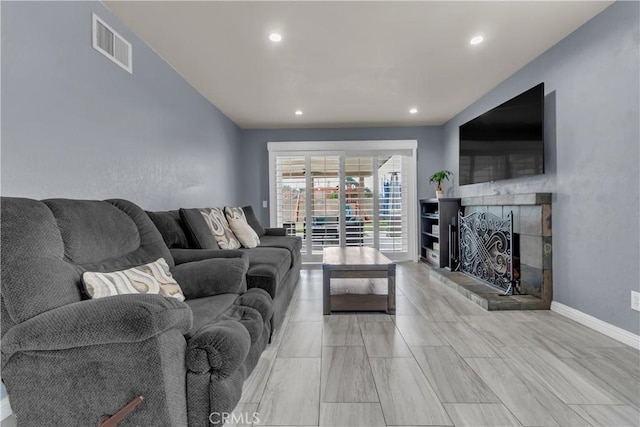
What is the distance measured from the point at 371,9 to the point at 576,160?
2.09m

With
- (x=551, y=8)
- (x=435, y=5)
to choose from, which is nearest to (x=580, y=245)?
(x=551, y=8)

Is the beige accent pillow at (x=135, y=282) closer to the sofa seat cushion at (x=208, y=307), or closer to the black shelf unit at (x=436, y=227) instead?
the sofa seat cushion at (x=208, y=307)

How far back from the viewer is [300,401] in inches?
64.2

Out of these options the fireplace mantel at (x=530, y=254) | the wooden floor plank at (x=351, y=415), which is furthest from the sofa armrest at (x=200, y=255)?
the fireplace mantel at (x=530, y=254)

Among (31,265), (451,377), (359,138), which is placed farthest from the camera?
(359,138)

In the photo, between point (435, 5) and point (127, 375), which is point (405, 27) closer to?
point (435, 5)

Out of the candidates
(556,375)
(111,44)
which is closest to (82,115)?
(111,44)

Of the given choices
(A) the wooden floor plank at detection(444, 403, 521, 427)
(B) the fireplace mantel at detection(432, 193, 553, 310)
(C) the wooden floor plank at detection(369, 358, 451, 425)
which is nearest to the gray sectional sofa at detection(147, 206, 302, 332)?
(C) the wooden floor plank at detection(369, 358, 451, 425)

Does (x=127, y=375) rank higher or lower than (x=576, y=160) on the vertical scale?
lower

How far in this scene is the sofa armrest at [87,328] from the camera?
3.49 feet

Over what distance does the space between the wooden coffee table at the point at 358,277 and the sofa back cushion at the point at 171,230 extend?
1240 millimetres

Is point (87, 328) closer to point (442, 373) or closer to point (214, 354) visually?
point (214, 354)

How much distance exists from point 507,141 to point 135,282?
3.66 metres

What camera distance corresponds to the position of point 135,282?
1549 mm
